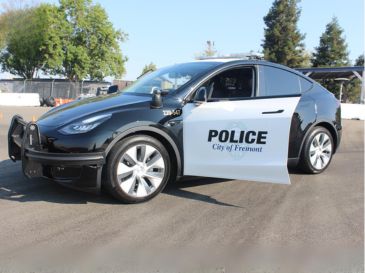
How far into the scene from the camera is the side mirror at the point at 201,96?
484 centimetres

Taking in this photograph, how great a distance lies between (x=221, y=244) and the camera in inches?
143

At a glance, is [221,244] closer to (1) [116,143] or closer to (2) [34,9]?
(1) [116,143]

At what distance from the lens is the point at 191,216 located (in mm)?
4332

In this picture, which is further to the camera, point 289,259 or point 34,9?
point 34,9

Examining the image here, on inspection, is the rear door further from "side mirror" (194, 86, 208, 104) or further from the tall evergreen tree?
the tall evergreen tree

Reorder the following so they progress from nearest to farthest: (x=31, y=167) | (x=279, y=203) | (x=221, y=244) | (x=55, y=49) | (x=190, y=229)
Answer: (x=221, y=244) → (x=190, y=229) → (x=31, y=167) → (x=279, y=203) → (x=55, y=49)

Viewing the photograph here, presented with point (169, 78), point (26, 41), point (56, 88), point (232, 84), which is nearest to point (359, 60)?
→ point (56, 88)

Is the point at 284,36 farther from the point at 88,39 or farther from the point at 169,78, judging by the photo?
the point at 169,78

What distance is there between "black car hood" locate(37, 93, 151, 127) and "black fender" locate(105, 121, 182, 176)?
0.98ft

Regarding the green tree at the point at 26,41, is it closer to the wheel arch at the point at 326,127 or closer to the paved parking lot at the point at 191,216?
the wheel arch at the point at 326,127

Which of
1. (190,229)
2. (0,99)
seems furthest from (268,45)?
(190,229)

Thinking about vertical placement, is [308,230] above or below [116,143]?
below

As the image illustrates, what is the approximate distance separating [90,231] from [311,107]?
370 centimetres

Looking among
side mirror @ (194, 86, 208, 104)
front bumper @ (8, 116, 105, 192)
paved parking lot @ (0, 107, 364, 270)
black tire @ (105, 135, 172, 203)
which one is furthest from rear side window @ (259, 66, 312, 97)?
front bumper @ (8, 116, 105, 192)
